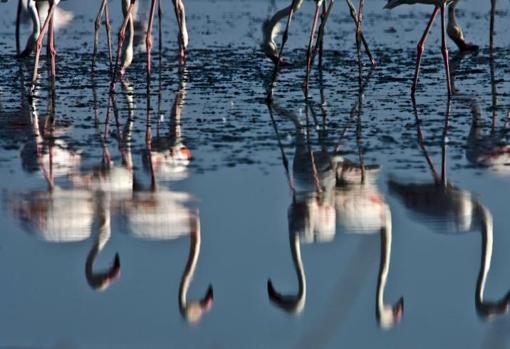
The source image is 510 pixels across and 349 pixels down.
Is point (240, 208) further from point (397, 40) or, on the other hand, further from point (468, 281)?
point (397, 40)

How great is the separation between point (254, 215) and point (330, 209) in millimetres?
410

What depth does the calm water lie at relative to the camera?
537 centimetres

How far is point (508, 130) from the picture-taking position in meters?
9.35

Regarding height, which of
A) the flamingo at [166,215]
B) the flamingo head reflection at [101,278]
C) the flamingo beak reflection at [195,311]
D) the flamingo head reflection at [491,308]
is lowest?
the flamingo head reflection at [491,308]

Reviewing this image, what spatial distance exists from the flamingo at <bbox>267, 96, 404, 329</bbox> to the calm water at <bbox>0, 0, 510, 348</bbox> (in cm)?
2

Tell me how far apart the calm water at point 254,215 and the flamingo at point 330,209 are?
0.06 feet

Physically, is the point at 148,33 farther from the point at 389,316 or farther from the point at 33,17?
the point at 389,316

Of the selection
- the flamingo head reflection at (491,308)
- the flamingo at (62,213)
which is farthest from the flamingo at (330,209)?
the flamingo at (62,213)

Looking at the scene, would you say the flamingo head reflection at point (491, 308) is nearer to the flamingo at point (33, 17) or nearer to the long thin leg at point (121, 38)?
the long thin leg at point (121, 38)

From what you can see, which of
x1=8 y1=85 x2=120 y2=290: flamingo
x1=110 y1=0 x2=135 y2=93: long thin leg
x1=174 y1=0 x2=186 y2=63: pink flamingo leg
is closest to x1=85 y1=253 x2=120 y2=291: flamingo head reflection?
x1=8 y1=85 x2=120 y2=290: flamingo

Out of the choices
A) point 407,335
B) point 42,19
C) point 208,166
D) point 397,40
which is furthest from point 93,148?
point 397,40

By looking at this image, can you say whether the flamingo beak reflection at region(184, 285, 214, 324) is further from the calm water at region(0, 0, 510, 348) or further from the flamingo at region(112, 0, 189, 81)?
the flamingo at region(112, 0, 189, 81)

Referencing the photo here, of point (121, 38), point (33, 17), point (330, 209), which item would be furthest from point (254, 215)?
point (33, 17)

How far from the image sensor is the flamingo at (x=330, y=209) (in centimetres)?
566
